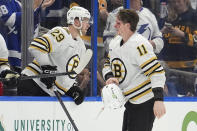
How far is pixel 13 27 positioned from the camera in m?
5.75

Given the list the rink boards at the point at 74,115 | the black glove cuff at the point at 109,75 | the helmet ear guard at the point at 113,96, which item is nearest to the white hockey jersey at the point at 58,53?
the rink boards at the point at 74,115

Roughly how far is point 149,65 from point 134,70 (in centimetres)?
16

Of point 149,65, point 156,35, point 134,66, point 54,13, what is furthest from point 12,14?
point 156,35

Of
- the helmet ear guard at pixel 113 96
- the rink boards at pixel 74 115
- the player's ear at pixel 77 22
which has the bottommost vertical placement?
the rink boards at pixel 74 115

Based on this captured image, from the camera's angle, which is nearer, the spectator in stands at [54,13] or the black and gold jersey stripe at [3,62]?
the black and gold jersey stripe at [3,62]

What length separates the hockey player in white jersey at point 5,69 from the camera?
5.35m

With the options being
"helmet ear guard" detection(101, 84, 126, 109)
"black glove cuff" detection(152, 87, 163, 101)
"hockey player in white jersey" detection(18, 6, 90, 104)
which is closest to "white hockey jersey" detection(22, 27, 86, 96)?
"hockey player in white jersey" detection(18, 6, 90, 104)

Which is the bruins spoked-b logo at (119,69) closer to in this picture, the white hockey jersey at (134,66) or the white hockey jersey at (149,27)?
the white hockey jersey at (134,66)

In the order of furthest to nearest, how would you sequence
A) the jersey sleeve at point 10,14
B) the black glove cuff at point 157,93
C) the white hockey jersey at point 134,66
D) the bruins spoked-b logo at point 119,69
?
the jersey sleeve at point 10,14, the bruins spoked-b logo at point 119,69, the white hockey jersey at point 134,66, the black glove cuff at point 157,93

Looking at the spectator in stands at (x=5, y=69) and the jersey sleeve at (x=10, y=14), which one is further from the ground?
the jersey sleeve at (x=10, y=14)

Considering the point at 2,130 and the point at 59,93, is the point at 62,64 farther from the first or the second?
the point at 2,130

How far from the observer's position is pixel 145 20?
21.0ft

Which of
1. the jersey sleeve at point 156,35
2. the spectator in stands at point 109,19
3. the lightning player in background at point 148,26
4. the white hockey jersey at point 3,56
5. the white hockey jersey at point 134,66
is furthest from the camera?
the jersey sleeve at point 156,35

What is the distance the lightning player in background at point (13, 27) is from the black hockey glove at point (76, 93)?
43cm
